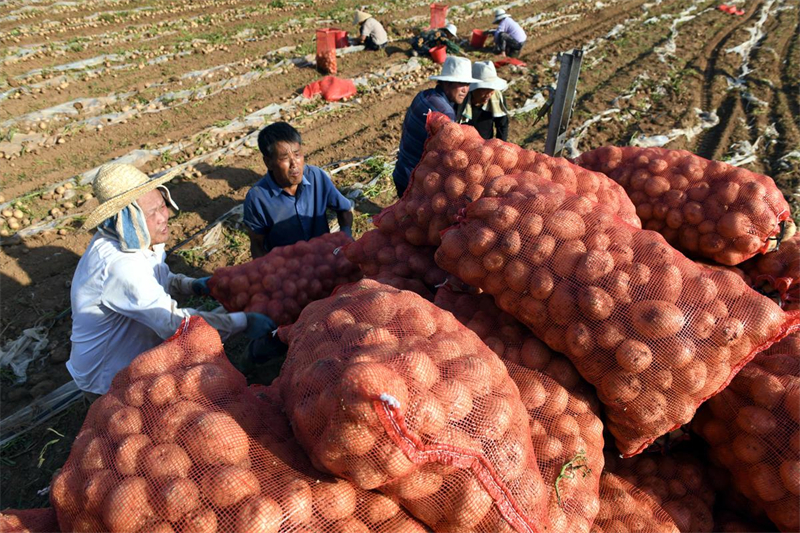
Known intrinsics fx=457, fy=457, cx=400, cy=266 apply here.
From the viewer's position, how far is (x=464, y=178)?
234 centimetres

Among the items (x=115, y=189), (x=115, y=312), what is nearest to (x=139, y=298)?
(x=115, y=312)

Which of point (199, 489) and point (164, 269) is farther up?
point (199, 489)

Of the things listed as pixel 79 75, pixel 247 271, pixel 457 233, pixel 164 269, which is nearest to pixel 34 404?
pixel 164 269

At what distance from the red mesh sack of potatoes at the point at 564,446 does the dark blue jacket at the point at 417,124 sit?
A: 2440mm

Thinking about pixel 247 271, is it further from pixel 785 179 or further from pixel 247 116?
pixel 785 179

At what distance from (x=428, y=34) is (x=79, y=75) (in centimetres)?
717

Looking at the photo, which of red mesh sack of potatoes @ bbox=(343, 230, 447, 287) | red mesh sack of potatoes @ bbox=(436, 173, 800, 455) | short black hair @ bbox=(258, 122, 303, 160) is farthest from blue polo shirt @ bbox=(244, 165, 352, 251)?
red mesh sack of potatoes @ bbox=(436, 173, 800, 455)

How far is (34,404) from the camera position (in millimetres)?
3100

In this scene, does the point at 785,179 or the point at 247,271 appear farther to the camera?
the point at 785,179

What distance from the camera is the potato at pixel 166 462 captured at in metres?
1.32

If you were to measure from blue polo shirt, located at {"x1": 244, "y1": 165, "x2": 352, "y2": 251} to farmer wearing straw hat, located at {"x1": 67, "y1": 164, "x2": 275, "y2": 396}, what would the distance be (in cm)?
90

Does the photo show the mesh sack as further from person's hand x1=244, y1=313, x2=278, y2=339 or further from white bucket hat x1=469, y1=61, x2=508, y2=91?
white bucket hat x1=469, y1=61, x2=508, y2=91

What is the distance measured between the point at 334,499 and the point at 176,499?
17.2 inches

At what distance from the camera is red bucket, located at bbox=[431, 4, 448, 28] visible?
39.1 ft
